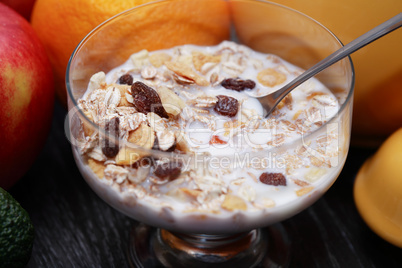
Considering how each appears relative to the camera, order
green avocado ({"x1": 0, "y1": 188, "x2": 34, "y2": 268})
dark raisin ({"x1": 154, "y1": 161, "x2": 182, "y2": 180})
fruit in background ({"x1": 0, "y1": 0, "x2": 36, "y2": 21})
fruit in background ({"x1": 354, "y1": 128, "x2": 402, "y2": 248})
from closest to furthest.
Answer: dark raisin ({"x1": 154, "y1": 161, "x2": 182, "y2": 180}), green avocado ({"x1": 0, "y1": 188, "x2": 34, "y2": 268}), fruit in background ({"x1": 354, "y1": 128, "x2": 402, "y2": 248}), fruit in background ({"x1": 0, "y1": 0, "x2": 36, "y2": 21})

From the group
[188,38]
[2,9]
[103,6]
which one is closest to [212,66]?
[188,38]

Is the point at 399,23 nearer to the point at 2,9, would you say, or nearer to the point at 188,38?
the point at 188,38

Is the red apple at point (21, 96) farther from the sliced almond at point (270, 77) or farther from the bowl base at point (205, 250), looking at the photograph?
the sliced almond at point (270, 77)

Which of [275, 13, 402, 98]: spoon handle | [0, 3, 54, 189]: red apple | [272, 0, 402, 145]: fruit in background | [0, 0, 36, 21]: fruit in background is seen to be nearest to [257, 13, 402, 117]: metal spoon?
[275, 13, 402, 98]: spoon handle

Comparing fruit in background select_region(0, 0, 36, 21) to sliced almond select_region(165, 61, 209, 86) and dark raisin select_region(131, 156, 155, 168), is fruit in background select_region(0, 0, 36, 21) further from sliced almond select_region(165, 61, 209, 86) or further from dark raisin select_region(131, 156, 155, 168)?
dark raisin select_region(131, 156, 155, 168)

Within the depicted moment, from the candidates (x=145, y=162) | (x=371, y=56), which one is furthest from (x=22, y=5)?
(x=371, y=56)

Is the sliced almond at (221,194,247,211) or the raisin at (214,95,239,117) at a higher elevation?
the raisin at (214,95,239,117)
